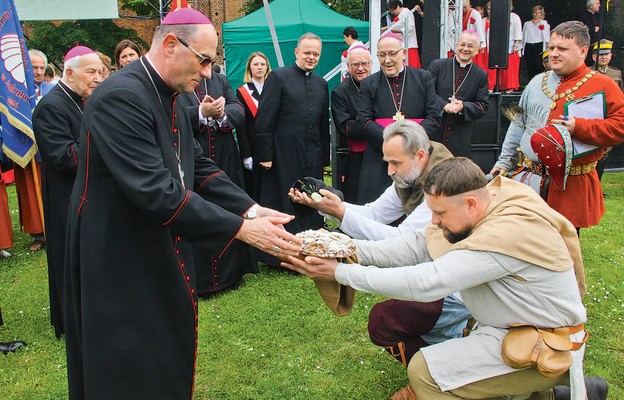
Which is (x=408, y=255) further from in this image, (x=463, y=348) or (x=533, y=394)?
(x=533, y=394)

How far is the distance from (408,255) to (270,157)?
3015mm

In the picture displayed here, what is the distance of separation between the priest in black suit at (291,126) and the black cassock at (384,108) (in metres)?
0.50

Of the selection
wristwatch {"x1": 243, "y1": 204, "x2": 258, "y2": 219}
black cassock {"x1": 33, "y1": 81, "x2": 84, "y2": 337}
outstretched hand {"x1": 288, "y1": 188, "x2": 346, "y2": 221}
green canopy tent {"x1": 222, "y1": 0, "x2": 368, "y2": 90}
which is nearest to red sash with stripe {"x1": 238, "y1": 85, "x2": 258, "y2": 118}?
black cassock {"x1": 33, "y1": 81, "x2": 84, "y2": 337}

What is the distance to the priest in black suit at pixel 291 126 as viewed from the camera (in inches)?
231

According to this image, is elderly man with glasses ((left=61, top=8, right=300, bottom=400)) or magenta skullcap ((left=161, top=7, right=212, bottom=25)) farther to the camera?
magenta skullcap ((left=161, top=7, right=212, bottom=25))

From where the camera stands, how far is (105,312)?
2.47m

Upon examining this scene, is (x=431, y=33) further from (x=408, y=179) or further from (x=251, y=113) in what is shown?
(x=408, y=179)

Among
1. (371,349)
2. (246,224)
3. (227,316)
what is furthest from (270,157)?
(246,224)

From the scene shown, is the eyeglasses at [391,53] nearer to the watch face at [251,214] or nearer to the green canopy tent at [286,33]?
the watch face at [251,214]

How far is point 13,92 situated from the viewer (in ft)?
18.4

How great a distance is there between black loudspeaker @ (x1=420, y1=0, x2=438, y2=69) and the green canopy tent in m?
5.32

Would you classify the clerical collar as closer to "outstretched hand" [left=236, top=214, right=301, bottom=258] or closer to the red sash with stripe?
"outstretched hand" [left=236, top=214, right=301, bottom=258]

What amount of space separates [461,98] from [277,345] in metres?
4.08

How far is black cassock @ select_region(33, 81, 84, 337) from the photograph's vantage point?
4.23 meters
